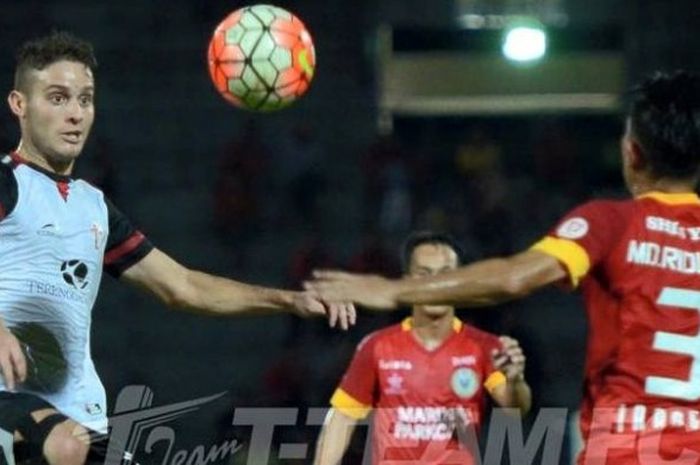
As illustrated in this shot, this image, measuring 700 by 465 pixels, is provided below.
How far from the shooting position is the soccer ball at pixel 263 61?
855 cm

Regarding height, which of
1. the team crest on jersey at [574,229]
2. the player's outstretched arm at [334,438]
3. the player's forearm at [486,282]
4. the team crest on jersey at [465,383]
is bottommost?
the player's outstretched arm at [334,438]

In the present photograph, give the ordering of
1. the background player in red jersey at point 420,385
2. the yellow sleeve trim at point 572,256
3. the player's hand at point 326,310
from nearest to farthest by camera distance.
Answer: the yellow sleeve trim at point 572,256
the player's hand at point 326,310
the background player in red jersey at point 420,385

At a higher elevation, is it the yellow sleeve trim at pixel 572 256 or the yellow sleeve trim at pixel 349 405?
the yellow sleeve trim at pixel 572 256

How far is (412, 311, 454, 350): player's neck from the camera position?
30.0 ft

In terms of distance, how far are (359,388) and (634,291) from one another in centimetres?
399

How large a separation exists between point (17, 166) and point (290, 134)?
9.54 metres

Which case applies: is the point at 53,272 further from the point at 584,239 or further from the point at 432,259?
the point at 432,259

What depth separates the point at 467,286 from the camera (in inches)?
200

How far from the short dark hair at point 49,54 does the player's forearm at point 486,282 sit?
2.08 metres

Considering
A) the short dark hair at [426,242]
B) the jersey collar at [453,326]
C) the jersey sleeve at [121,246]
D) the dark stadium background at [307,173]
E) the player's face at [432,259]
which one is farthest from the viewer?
the dark stadium background at [307,173]

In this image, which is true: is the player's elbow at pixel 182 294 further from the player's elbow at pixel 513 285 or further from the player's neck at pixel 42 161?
the player's elbow at pixel 513 285

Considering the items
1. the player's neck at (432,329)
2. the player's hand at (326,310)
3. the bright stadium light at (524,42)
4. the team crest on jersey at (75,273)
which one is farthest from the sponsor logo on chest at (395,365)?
the bright stadium light at (524,42)

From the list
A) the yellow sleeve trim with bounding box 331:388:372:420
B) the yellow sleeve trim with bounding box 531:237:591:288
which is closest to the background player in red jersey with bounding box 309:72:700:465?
the yellow sleeve trim with bounding box 531:237:591:288

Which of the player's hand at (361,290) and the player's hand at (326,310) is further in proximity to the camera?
the player's hand at (326,310)
